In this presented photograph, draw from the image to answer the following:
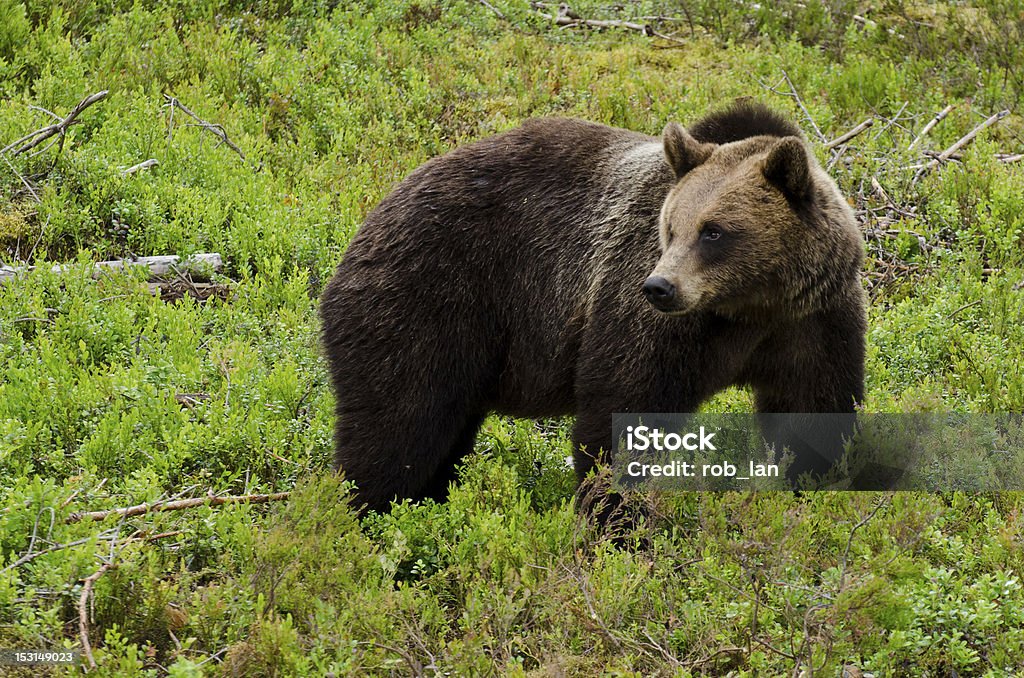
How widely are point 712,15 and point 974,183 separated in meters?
4.05

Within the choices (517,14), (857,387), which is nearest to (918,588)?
(857,387)

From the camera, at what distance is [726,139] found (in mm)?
5195

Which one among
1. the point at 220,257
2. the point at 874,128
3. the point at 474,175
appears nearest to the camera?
the point at 474,175

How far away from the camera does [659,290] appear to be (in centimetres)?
435

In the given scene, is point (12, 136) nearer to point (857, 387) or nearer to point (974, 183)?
point (857, 387)

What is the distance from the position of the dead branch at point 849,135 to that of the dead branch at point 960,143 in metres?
0.58

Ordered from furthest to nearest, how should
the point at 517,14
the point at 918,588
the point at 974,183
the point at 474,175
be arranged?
the point at 517,14
the point at 974,183
the point at 474,175
the point at 918,588

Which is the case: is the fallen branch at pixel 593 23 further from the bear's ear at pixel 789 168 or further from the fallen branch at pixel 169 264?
the bear's ear at pixel 789 168

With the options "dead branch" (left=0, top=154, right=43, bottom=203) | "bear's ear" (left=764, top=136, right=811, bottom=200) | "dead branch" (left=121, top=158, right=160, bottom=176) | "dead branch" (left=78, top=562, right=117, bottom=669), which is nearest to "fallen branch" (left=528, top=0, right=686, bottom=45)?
"dead branch" (left=121, top=158, right=160, bottom=176)

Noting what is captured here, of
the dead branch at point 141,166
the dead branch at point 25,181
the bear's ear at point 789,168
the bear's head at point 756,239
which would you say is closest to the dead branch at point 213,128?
the dead branch at point 141,166

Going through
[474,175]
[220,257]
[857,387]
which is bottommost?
[220,257]

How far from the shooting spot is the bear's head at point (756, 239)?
4488 millimetres

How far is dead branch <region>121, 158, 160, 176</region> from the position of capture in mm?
7746

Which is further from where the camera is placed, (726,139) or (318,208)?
(318,208)
